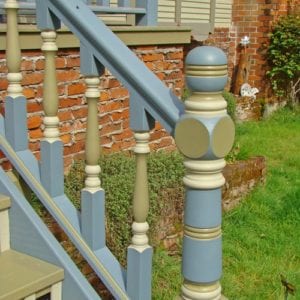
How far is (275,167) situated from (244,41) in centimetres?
391

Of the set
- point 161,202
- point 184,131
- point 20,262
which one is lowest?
point 161,202

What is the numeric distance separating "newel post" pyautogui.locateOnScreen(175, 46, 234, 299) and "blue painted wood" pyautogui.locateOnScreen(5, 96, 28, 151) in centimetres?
69

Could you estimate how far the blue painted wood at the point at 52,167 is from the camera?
190 cm

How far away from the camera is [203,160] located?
5.01 ft

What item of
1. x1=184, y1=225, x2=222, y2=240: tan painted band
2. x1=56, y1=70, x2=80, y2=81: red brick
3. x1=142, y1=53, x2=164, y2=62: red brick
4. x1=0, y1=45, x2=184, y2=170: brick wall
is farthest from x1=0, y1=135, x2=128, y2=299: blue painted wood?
x1=142, y1=53, x2=164, y2=62: red brick

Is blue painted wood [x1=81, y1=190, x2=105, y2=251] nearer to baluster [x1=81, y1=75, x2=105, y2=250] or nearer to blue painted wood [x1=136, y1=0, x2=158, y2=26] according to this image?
baluster [x1=81, y1=75, x2=105, y2=250]

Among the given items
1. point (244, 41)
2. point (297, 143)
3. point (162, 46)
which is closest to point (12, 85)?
point (162, 46)

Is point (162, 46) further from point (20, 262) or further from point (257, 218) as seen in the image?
point (20, 262)

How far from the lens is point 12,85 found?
2.00 metres

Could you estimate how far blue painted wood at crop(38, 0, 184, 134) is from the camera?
1635 millimetres

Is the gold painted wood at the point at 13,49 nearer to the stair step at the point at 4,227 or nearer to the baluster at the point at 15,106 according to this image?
the baluster at the point at 15,106

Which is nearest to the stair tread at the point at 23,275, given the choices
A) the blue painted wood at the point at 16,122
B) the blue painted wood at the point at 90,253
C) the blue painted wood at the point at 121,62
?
the blue painted wood at the point at 90,253

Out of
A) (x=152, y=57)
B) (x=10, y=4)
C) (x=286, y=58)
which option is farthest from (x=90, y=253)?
(x=286, y=58)

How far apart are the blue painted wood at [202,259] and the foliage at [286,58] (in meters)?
7.49
